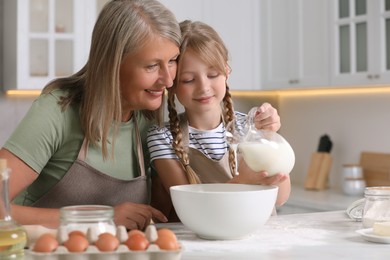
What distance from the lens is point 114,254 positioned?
3.80ft

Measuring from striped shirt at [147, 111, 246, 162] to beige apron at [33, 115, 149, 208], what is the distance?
89 mm

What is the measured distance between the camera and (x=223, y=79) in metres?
1.97

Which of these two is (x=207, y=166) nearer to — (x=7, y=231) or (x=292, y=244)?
(x=292, y=244)

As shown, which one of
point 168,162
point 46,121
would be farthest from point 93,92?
point 168,162

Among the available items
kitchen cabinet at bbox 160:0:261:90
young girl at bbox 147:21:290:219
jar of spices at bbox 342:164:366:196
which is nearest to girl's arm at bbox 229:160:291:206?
young girl at bbox 147:21:290:219

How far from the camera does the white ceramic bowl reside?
143 centimetres

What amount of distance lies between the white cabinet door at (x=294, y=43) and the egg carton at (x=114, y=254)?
283cm

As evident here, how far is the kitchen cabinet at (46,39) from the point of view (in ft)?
12.3

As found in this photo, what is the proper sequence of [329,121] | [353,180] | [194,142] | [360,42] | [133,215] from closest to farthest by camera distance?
[133,215]
[194,142]
[360,42]
[353,180]
[329,121]

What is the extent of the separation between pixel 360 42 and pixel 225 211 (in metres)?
2.45

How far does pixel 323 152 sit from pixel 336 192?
29 centimetres

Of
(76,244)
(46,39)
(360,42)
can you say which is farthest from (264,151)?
(46,39)

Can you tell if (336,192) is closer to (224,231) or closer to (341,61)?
(341,61)

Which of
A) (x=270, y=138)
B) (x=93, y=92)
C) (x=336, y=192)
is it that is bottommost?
(x=336, y=192)
